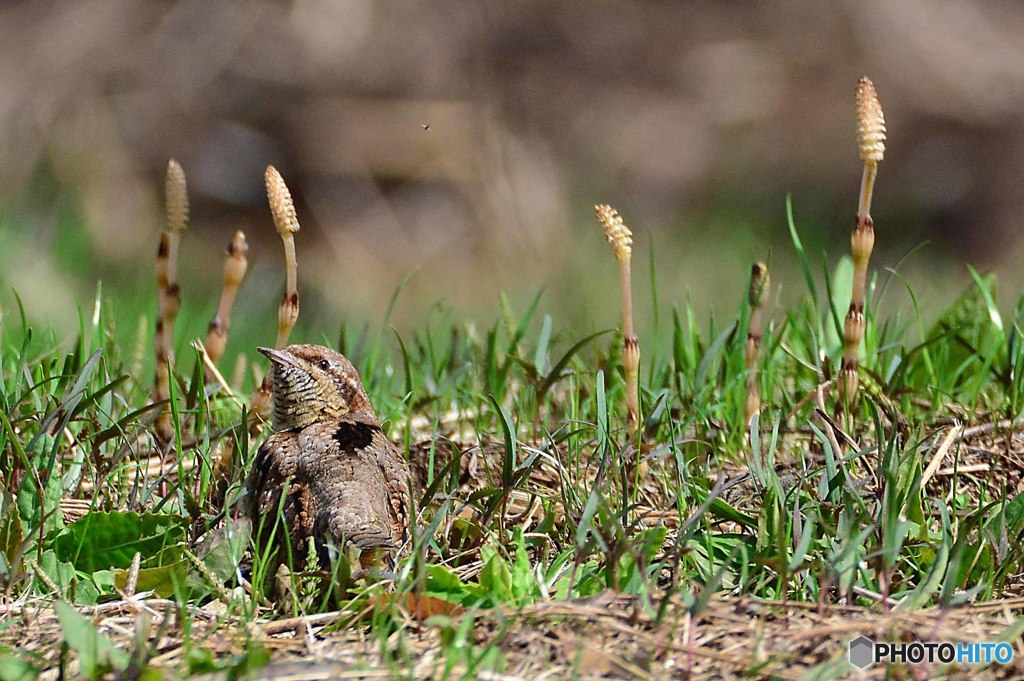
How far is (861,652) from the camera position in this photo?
237cm

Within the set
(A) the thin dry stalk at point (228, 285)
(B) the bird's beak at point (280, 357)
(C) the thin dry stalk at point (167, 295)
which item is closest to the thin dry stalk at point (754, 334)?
(B) the bird's beak at point (280, 357)

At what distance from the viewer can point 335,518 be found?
286cm


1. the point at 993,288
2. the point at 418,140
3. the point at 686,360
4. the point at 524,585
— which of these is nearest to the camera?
the point at 524,585

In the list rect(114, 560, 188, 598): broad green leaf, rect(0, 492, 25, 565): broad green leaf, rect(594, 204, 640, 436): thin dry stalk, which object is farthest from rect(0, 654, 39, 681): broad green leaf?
rect(594, 204, 640, 436): thin dry stalk

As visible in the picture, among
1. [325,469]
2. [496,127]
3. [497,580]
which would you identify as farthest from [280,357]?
[496,127]

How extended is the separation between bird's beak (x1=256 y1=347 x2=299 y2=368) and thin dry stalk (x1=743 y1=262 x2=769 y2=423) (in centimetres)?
144

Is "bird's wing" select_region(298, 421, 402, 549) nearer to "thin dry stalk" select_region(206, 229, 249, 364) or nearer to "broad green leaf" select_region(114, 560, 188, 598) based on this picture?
"broad green leaf" select_region(114, 560, 188, 598)

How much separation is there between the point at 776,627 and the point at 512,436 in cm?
86

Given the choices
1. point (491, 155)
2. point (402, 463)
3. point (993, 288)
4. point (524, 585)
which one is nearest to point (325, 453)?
point (402, 463)

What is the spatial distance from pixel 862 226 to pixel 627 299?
73 cm

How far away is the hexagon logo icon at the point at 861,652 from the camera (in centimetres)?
235

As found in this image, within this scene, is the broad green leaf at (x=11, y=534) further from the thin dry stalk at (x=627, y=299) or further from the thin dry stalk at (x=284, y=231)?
the thin dry stalk at (x=627, y=299)

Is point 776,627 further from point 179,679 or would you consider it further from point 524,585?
point 179,679

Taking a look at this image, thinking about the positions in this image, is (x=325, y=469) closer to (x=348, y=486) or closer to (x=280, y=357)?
(x=348, y=486)
